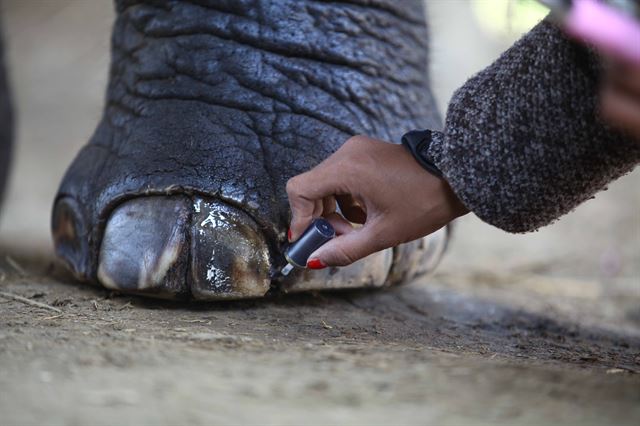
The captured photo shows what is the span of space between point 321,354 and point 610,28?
1.72ft

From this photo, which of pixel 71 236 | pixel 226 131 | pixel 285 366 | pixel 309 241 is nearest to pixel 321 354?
pixel 285 366

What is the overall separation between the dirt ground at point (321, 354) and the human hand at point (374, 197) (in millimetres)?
122

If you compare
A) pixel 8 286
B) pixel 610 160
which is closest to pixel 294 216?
pixel 610 160

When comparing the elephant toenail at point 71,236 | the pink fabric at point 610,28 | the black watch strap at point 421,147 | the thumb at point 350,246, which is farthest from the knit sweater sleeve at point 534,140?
the elephant toenail at point 71,236

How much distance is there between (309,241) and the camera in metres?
1.17

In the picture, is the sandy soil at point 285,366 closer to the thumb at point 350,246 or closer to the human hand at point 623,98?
the thumb at point 350,246

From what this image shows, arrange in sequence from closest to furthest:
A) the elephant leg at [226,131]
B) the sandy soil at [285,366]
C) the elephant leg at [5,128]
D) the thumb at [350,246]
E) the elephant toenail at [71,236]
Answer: the sandy soil at [285,366] < the thumb at [350,246] < the elephant leg at [226,131] < the elephant toenail at [71,236] < the elephant leg at [5,128]

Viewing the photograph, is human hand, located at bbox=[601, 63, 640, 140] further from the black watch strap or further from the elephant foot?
the elephant foot

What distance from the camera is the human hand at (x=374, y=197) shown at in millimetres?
1105

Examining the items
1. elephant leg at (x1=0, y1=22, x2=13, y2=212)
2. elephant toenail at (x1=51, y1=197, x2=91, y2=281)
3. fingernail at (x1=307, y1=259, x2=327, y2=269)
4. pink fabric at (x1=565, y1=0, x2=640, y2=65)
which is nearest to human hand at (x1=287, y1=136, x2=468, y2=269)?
fingernail at (x1=307, y1=259, x2=327, y2=269)

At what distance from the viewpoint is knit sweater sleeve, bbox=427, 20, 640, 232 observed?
102 cm

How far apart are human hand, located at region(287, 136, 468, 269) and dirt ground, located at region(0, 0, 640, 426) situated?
12cm

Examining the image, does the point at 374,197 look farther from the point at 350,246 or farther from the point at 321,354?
the point at 321,354

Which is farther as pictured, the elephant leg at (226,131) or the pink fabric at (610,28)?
the elephant leg at (226,131)
